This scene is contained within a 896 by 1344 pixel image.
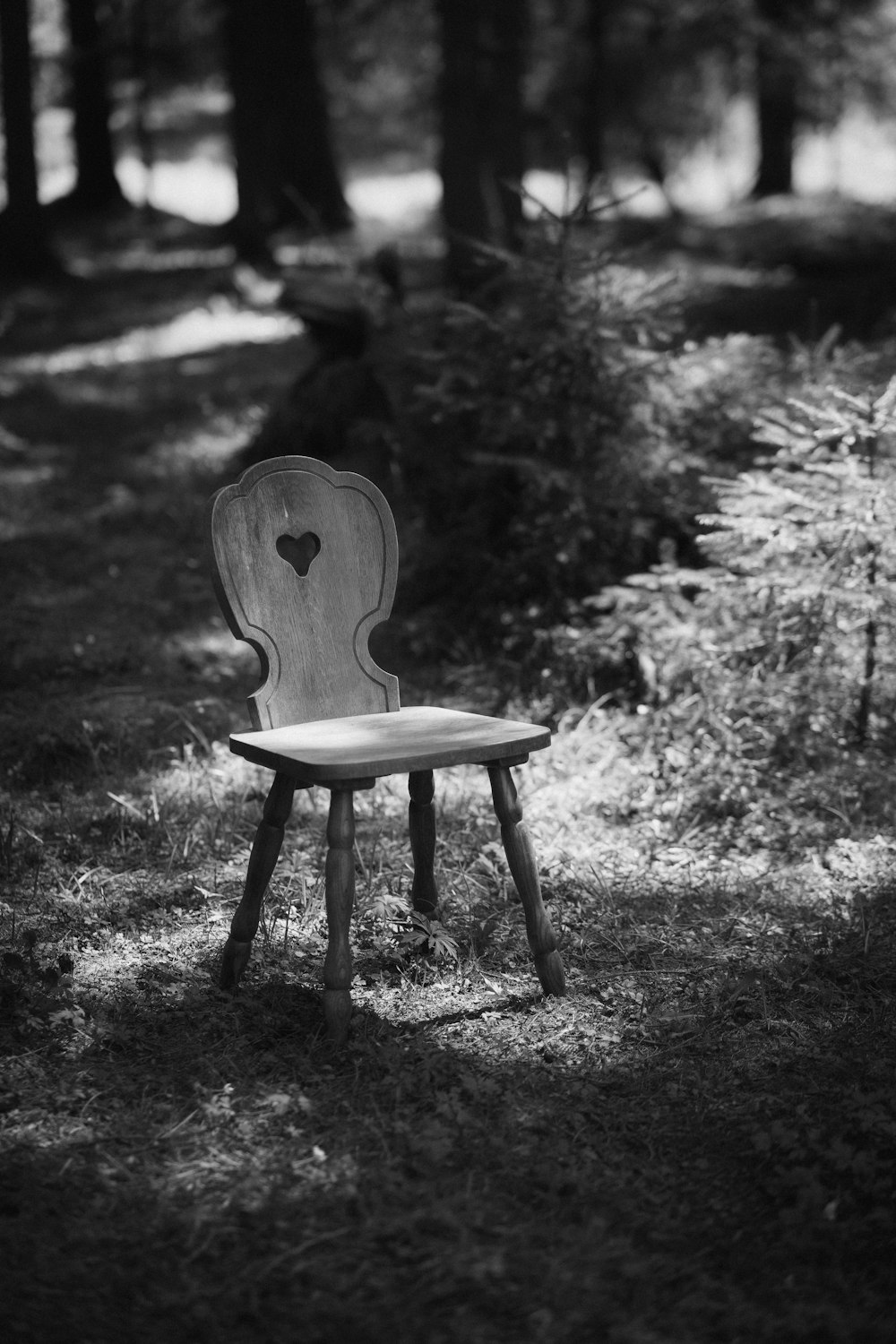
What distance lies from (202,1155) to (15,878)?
1.65m

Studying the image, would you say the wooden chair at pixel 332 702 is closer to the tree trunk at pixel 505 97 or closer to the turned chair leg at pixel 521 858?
the turned chair leg at pixel 521 858

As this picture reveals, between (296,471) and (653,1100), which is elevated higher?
(296,471)

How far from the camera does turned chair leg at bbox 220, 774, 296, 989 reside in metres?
3.45

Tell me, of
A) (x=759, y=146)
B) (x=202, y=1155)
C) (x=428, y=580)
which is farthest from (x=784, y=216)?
(x=202, y=1155)

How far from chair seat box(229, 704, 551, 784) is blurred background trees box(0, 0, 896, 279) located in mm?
9996

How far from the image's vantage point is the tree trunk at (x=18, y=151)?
17.0 m

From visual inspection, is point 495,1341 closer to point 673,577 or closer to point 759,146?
point 673,577

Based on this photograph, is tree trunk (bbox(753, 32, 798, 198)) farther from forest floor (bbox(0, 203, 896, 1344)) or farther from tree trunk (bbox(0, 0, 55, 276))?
forest floor (bbox(0, 203, 896, 1344))

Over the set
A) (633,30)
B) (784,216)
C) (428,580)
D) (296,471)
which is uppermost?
(633,30)

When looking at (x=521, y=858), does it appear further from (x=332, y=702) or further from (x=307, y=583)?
(x=307, y=583)

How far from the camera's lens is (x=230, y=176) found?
3347 centimetres

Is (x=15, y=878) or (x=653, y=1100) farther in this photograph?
(x=15, y=878)

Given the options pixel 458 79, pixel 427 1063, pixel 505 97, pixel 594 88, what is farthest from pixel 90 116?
pixel 427 1063

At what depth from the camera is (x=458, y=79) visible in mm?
12445
